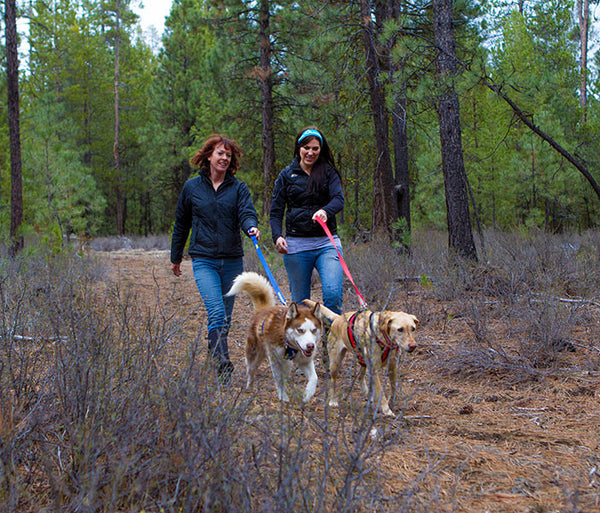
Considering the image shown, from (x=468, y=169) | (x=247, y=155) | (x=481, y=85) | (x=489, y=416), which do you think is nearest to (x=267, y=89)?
(x=247, y=155)

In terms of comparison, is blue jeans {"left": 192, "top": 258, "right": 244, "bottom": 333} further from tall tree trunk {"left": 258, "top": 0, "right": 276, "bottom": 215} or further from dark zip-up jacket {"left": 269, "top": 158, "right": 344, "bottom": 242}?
tall tree trunk {"left": 258, "top": 0, "right": 276, "bottom": 215}

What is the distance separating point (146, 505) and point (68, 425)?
486mm

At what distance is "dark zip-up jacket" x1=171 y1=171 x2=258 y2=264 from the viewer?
15.5ft

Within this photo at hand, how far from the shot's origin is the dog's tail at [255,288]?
174 inches

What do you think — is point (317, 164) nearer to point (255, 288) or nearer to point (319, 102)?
point (255, 288)

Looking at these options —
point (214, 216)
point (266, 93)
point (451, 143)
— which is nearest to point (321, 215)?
point (214, 216)

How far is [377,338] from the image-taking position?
138 inches

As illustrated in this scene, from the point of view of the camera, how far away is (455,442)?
3.18 m

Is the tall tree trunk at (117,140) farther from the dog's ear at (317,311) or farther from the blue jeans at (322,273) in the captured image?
the dog's ear at (317,311)

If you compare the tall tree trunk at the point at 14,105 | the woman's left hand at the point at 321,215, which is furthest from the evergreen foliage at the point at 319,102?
the woman's left hand at the point at 321,215

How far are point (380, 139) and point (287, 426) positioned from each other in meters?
9.69

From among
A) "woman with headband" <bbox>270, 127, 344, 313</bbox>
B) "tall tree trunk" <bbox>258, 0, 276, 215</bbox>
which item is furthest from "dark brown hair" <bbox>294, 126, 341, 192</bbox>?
"tall tree trunk" <bbox>258, 0, 276, 215</bbox>

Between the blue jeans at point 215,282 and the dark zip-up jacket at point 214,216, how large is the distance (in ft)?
0.23

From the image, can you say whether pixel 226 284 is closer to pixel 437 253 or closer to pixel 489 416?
pixel 489 416
